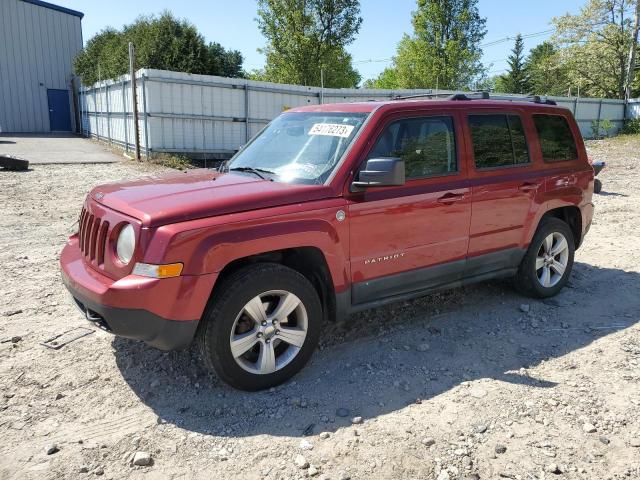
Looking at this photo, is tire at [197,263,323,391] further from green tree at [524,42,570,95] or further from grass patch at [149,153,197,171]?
green tree at [524,42,570,95]

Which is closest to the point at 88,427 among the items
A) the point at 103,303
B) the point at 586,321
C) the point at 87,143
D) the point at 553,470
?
the point at 103,303

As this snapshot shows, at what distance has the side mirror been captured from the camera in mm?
3650

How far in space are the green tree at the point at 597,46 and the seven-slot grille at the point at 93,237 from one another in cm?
3895

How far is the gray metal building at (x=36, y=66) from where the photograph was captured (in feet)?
98.7

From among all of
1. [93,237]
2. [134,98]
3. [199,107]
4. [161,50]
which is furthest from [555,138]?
[161,50]

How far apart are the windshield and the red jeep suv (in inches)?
0.6

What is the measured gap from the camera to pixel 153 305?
3150 mm

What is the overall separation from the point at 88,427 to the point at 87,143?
22080 millimetres

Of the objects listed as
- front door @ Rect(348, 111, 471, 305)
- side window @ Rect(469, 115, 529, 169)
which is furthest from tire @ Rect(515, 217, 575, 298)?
front door @ Rect(348, 111, 471, 305)

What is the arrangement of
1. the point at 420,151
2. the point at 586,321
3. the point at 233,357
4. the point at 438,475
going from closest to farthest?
the point at 438,475 → the point at 233,357 → the point at 420,151 → the point at 586,321

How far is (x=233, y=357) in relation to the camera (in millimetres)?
3443

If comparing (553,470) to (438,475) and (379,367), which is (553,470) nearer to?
(438,475)

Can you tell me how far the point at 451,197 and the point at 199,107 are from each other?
44.4ft

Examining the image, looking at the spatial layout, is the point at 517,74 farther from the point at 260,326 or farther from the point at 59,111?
the point at 260,326
